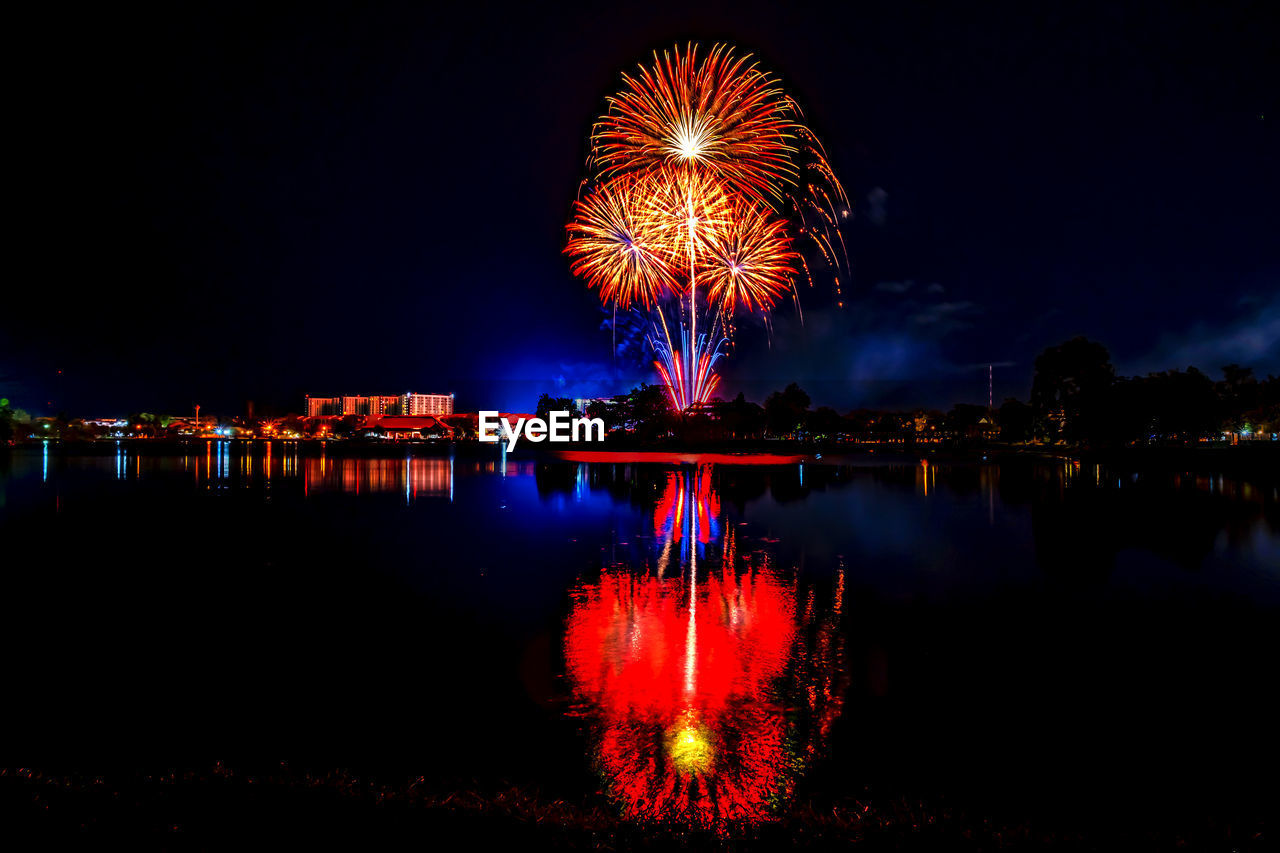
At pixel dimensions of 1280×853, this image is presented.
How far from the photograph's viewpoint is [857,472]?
37.5 meters

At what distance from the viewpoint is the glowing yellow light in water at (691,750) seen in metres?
4.77

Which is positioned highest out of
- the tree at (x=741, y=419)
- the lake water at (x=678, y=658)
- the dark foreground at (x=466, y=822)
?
the tree at (x=741, y=419)

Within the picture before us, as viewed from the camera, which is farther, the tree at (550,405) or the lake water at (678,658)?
the tree at (550,405)

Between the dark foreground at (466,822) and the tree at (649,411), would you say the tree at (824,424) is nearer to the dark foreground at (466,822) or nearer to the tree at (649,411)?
the tree at (649,411)

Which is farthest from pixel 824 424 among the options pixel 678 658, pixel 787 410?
pixel 678 658

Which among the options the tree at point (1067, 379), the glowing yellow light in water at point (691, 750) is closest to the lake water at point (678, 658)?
the glowing yellow light in water at point (691, 750)

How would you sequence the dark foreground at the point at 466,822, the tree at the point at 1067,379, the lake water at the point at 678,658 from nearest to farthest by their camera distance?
the dark foreground at the point at 466,822
the lake water at the point at 678,658
the tree at the point at 1067,379

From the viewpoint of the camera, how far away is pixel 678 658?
7.11 m

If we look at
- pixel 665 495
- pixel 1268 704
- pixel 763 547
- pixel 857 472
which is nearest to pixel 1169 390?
pixel 857 472

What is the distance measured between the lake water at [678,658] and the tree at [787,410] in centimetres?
10612

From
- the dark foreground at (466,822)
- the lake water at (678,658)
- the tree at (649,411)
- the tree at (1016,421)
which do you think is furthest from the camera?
the tree at (1016,421)

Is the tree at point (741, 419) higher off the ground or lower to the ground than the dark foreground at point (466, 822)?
higher

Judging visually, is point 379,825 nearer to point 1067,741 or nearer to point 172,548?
point 1067,741

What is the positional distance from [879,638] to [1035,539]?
8990 mm
